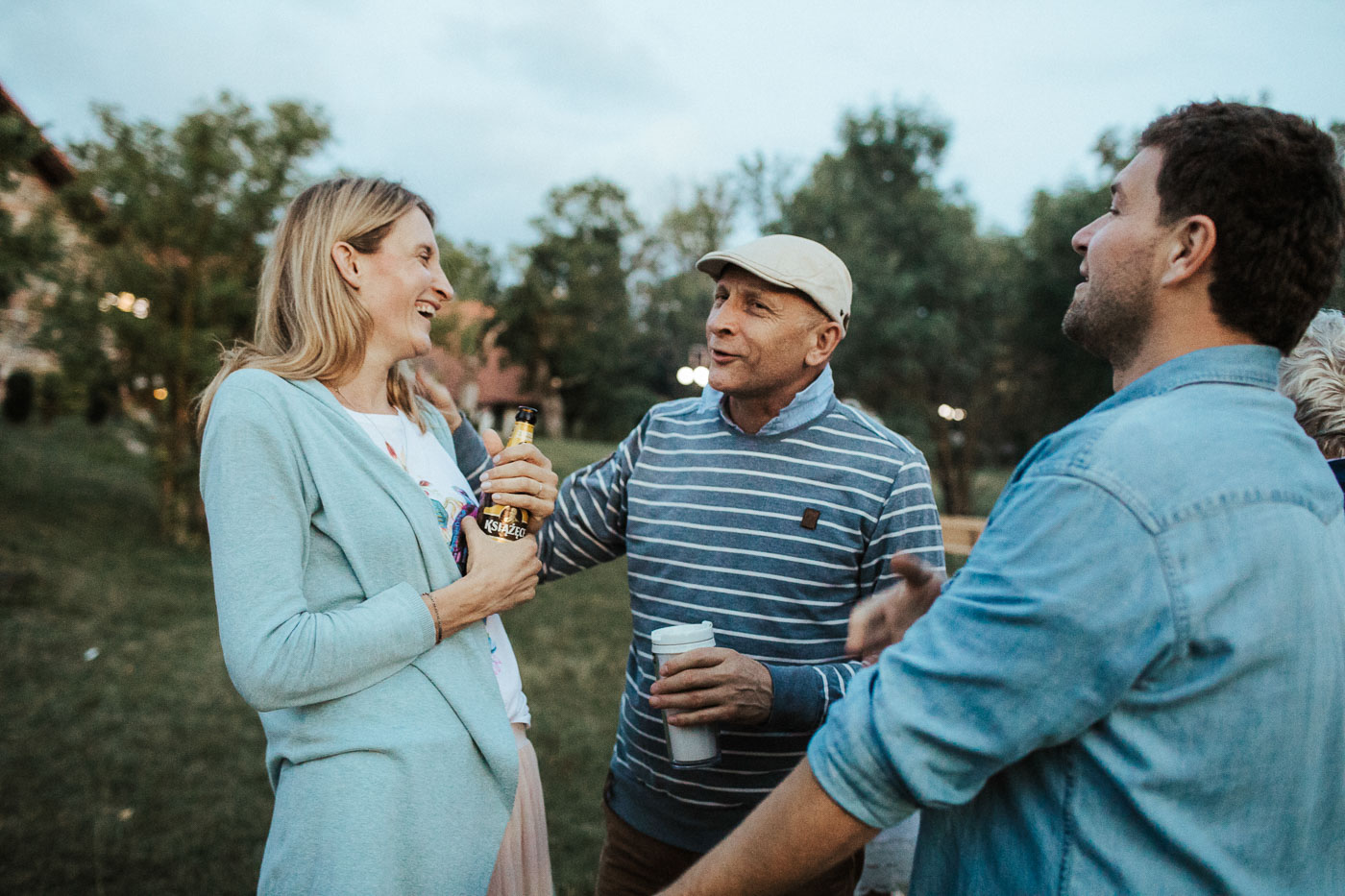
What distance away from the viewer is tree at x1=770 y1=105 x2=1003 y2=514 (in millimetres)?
17094

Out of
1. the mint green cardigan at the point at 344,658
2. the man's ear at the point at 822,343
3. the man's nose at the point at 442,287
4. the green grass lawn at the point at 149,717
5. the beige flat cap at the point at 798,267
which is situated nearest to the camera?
the mint green cardigan at the point at 344,658

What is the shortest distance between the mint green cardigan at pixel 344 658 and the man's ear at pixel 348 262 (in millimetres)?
335

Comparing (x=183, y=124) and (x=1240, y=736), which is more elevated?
(x=183, y=124)

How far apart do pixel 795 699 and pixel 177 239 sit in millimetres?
11327

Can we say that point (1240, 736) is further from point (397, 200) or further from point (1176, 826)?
point (397, 200)

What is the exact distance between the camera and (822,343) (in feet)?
A: 8.98

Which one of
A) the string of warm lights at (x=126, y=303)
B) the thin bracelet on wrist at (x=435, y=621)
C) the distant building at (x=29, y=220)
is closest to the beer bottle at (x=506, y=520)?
the thin bracelet on wrist at (x=435, y=621)

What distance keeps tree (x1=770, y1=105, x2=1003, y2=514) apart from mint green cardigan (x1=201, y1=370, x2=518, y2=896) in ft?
51.6

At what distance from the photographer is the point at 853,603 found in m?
2.55

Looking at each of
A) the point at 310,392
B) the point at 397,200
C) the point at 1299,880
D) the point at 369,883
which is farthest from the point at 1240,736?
the point at 397,200

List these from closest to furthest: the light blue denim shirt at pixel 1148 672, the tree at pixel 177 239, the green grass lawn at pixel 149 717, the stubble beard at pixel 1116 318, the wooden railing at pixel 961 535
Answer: the light blue denim shirt at pixel 1148 672
the stubble beard at pixel 1116 318
the green grass lawn at pixel 149 717
the wooden railing at pixel 961 535
the tree at pixel 177 239

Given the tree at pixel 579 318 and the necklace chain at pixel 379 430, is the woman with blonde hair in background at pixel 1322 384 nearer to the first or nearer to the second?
the necklace chain at pixel 379 430

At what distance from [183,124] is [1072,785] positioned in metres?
12.4

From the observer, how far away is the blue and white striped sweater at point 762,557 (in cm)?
249
